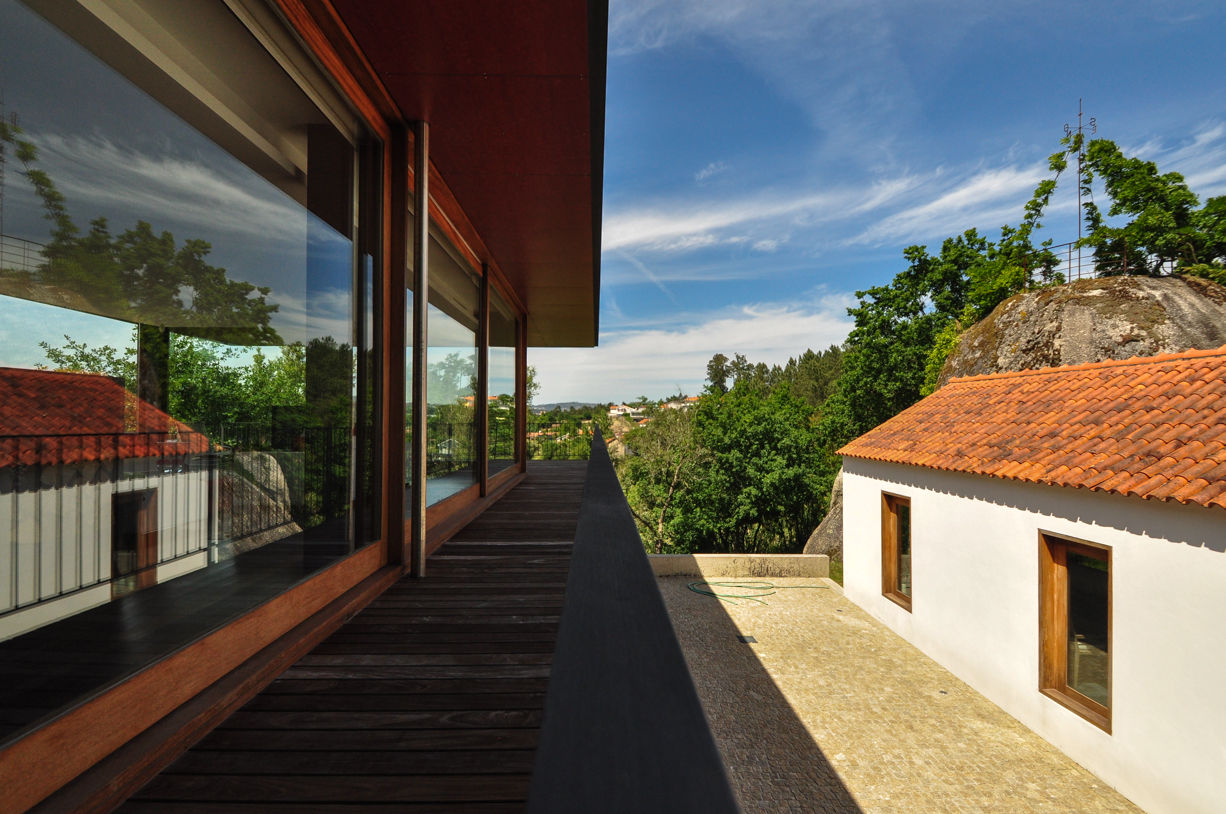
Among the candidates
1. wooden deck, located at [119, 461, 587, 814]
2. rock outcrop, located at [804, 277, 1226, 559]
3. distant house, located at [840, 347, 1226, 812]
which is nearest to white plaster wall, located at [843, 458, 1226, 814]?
distant house, located at [840, 347, 1226, 812]

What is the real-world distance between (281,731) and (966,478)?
9936 mm

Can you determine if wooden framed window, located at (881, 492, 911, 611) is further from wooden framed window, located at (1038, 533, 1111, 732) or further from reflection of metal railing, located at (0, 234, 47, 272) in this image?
reflection of metal railing, located at (0, 234, 47, 272)

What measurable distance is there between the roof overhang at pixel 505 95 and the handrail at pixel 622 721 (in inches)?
106

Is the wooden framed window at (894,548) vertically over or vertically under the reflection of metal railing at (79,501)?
under

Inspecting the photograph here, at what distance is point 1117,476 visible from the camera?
21.6 feet

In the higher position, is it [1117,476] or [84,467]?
[84,467]

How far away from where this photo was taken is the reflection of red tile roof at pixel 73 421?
144 centimetres

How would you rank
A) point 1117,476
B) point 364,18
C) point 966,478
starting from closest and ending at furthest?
point 364,18 < point 1117,476 < point 966,478

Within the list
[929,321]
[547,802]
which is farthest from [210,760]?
[929,321]

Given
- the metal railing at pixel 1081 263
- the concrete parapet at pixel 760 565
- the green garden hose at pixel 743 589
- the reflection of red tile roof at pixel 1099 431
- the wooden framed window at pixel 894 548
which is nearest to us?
the reflection of red tile roof at pixel 1099 431

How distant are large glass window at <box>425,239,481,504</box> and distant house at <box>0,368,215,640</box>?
2.27 metres

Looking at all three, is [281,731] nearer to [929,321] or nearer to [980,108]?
[929,321]

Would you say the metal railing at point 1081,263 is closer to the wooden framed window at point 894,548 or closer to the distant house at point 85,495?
the wooden framed window at point 894,548

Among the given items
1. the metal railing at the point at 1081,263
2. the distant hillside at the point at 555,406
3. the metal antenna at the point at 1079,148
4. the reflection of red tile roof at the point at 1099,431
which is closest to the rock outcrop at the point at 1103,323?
the reflection of red tile roof at the point at 1099,431
